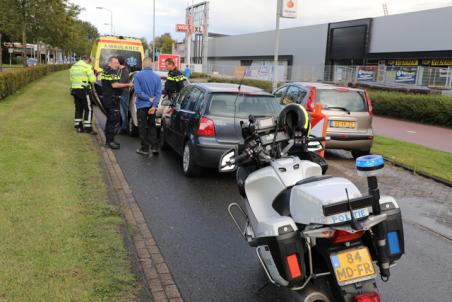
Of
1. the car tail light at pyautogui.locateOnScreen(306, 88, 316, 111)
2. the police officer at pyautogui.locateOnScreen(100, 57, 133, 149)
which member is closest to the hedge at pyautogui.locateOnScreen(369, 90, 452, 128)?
the car tail light at pyautogui.locateOnScreen(306, 88, 316, 111)

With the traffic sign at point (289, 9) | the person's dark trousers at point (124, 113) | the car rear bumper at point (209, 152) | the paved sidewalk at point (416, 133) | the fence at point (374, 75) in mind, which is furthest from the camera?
the fence at point (374, 75)

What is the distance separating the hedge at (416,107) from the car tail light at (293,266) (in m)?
17.3

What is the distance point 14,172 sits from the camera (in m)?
6.79

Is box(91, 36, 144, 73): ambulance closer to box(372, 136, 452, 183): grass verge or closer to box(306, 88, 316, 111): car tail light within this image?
box(306, 88, 316, 111): car tail light

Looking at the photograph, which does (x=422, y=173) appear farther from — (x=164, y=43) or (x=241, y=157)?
(x=164, y=43)

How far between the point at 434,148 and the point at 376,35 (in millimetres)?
22851

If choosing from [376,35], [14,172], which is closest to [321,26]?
[376,35]

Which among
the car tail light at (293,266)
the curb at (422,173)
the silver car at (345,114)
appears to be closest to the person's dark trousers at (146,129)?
the silver car at (345,114)

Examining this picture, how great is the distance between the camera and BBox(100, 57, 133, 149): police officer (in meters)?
9.64

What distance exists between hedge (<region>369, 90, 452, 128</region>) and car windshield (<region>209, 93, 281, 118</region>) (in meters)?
13.0

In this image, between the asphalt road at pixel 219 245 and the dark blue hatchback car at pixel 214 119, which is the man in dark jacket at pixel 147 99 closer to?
the dark blue hatchback car at pixel 214 119

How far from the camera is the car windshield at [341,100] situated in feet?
32.9

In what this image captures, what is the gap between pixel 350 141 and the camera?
32.3 ft

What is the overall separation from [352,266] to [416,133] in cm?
1469
